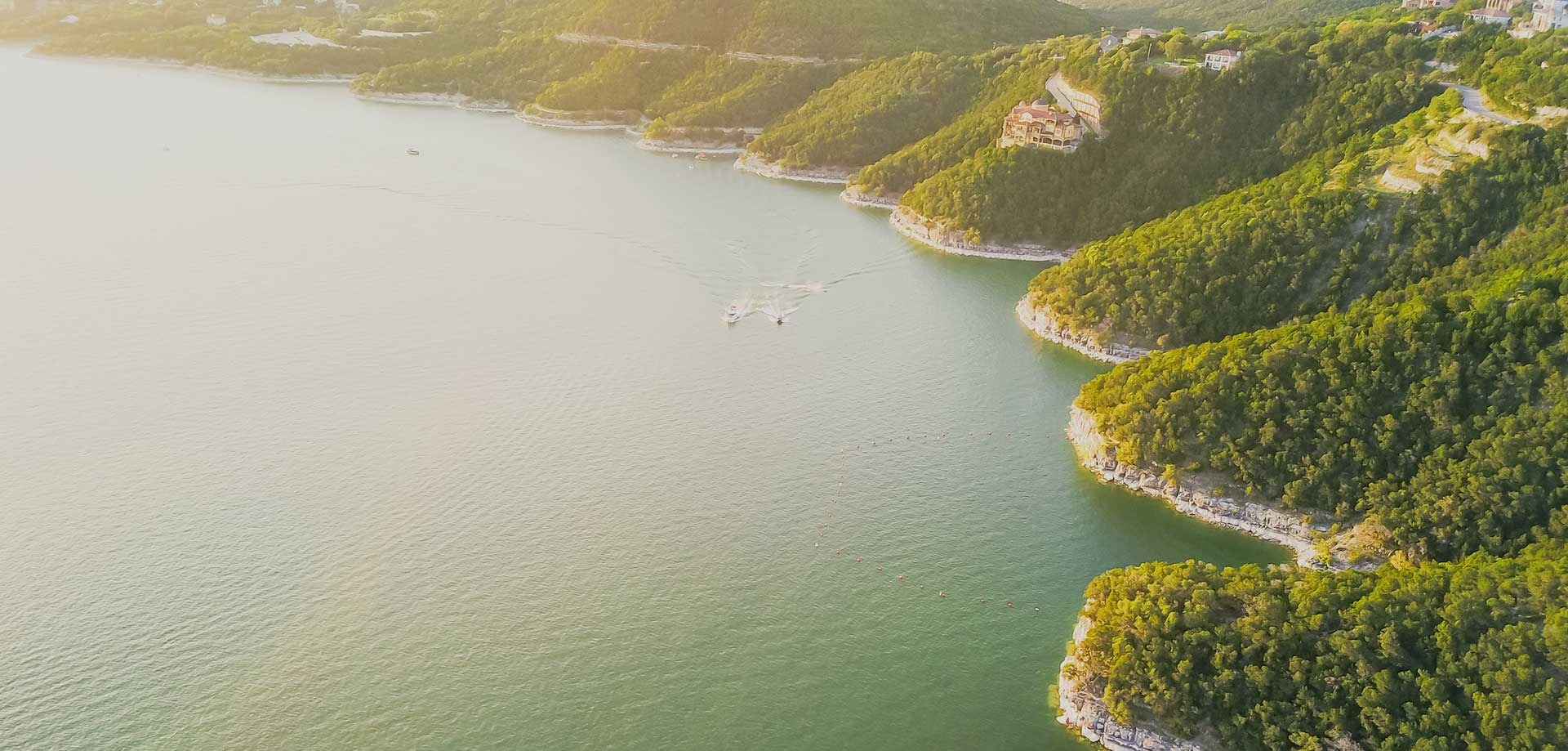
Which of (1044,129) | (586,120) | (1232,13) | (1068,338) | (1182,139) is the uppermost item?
(1232,13)

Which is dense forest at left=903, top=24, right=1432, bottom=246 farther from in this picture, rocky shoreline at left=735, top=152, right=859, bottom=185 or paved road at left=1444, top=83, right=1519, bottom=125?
rocky shoreline at left=735, top=152, right=859, bottom=185

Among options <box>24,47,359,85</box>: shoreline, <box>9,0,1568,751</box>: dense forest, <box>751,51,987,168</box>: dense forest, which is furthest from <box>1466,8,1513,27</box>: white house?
<box>24,47,359,85</box>: shoreline

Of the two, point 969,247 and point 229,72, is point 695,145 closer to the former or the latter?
point 969,247

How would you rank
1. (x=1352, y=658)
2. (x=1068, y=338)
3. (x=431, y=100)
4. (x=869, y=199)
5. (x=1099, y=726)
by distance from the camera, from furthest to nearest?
(x=431, y=100), (x=869, y=199), (x=1068, y=338), (x=1099, y=726), (x=1352, y=658)

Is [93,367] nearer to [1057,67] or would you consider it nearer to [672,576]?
[672,576]

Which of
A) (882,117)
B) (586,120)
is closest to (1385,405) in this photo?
(882,117)

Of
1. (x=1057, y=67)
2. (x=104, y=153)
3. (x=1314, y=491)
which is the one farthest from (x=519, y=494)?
(x=104, y=153)

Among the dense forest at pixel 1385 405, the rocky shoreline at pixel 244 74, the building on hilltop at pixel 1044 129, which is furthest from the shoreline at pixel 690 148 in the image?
the dense forest at pixel 1385 405
